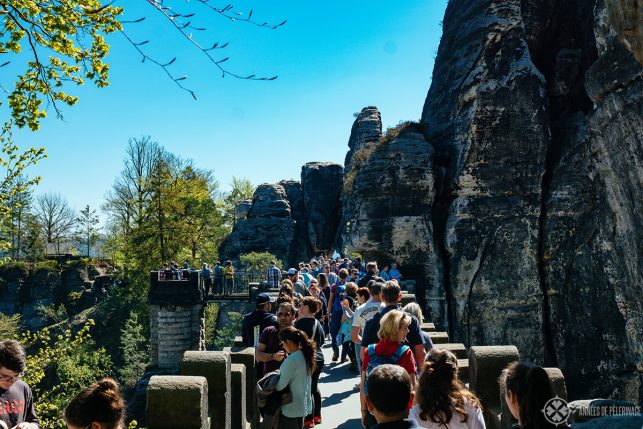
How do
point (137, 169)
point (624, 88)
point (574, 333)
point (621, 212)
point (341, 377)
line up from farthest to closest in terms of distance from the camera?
point (137, 169), point (574, 333), point (341, 377), point (621, 212), point (624, 88)

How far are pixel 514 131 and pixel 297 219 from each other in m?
28.0

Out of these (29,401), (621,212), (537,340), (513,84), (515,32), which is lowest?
(537,340)

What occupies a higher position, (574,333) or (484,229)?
(484,229)

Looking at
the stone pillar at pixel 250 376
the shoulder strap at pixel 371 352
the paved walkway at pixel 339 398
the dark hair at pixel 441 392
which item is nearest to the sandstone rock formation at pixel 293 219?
the paved walkway at pixel 339 398

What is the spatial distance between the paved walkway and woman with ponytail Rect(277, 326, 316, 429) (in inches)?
73.1

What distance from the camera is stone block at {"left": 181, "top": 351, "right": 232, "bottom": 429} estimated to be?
4.80 meters

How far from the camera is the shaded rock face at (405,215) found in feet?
52.5

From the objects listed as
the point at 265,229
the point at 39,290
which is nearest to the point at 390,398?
the point at 265,229

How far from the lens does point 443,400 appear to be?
324cm

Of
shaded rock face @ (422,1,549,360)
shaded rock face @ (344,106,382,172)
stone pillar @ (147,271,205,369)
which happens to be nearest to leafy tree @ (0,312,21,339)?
stone pillar @ (147,271,205,369)

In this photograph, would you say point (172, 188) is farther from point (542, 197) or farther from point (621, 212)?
point (621, 212)

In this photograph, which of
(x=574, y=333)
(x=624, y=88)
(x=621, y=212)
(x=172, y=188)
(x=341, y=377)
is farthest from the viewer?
(x=172, y=188)

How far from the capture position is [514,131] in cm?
1537

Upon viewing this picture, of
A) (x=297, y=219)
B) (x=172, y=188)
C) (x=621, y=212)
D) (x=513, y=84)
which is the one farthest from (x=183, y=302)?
(x=621, y=212)
